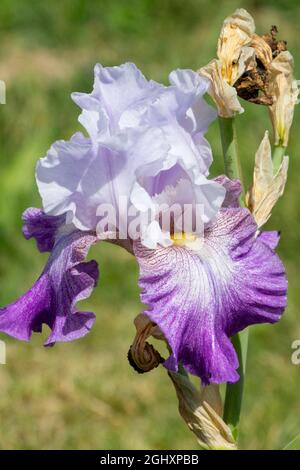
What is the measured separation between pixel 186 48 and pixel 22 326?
9.19ft

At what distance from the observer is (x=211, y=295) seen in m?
0.96

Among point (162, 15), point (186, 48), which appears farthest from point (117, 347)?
point (162, 15)

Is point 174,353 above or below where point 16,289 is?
above

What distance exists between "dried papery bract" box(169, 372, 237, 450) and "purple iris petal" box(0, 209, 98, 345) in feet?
0.57

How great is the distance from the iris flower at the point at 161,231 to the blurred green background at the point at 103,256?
0.89 meters

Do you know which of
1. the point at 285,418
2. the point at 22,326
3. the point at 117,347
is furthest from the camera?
the point at 117,347

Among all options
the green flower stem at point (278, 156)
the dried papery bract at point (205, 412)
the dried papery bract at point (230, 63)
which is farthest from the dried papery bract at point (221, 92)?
the dried papery bract at point (205, 412)

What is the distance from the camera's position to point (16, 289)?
2.51 metres

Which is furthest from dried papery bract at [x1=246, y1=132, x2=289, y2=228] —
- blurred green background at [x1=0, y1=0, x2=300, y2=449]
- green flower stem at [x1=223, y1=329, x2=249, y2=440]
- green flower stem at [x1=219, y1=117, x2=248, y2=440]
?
blurred green background at [x1=0, y1=0, x2=300, y2=449]

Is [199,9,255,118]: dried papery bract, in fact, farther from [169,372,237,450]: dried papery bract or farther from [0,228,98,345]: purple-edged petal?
[169,372,237,450]: dried papery bract

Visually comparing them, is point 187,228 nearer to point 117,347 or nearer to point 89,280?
point 89,280

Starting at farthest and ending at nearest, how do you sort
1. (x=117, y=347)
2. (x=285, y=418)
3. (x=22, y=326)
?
(x=117, y=347) → (x=285, y=418) → (x=22, y=326)
